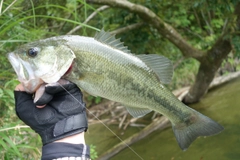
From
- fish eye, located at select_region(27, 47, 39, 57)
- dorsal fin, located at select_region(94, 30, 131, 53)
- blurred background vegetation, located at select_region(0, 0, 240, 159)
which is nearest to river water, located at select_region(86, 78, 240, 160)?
blurred background vegetation, located at select_region(0, 0, 240, 159)

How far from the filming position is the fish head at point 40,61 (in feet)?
6.40

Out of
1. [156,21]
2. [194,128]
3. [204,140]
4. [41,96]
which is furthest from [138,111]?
[156,21]

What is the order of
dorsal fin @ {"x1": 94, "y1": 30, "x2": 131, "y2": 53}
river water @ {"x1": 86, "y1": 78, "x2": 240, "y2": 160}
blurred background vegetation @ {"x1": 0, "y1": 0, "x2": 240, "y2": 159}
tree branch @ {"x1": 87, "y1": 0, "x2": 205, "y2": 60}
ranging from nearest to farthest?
1. dorsal fin @ {"x1": 94, "y1": 30, "x2": 131, "y2": 53}
2. blurred background vegetation @ {"x1": 0, "y1": 0, "x2": 240, "y2": 159}
3. river water @ {"x1": 86, "y1": 78, "x2": 240, "y2": 160}
4. tree branch @ {"x1": 87, "y1": 0, "x2": 205, "y2": 60}

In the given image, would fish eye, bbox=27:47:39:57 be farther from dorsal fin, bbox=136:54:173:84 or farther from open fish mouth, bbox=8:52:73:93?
dorsal fin, bbox=136:54:173:84

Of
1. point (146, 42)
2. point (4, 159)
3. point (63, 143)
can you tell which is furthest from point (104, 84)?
point (146, 42)

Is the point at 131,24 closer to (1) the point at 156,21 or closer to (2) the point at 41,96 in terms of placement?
(1) the point at 156,21

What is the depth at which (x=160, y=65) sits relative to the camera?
2.41 metres

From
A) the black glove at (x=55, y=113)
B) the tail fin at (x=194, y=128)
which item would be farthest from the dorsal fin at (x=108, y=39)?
the tail fin at (x=194, y=128)

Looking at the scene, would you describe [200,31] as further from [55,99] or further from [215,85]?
[55,99]

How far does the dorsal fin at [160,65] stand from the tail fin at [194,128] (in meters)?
0.45

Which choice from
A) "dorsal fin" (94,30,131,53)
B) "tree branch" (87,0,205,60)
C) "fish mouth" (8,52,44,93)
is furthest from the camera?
"tree branch" (87,0,205,60)

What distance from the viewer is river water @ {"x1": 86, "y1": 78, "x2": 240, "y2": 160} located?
5.36 metres

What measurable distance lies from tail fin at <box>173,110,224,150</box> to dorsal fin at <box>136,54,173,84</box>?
45 centimetres

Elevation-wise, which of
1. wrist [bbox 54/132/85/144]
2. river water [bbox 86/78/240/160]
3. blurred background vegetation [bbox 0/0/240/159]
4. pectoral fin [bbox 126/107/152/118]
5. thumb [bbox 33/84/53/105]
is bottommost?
river water [bbox 86/78/240/160]
